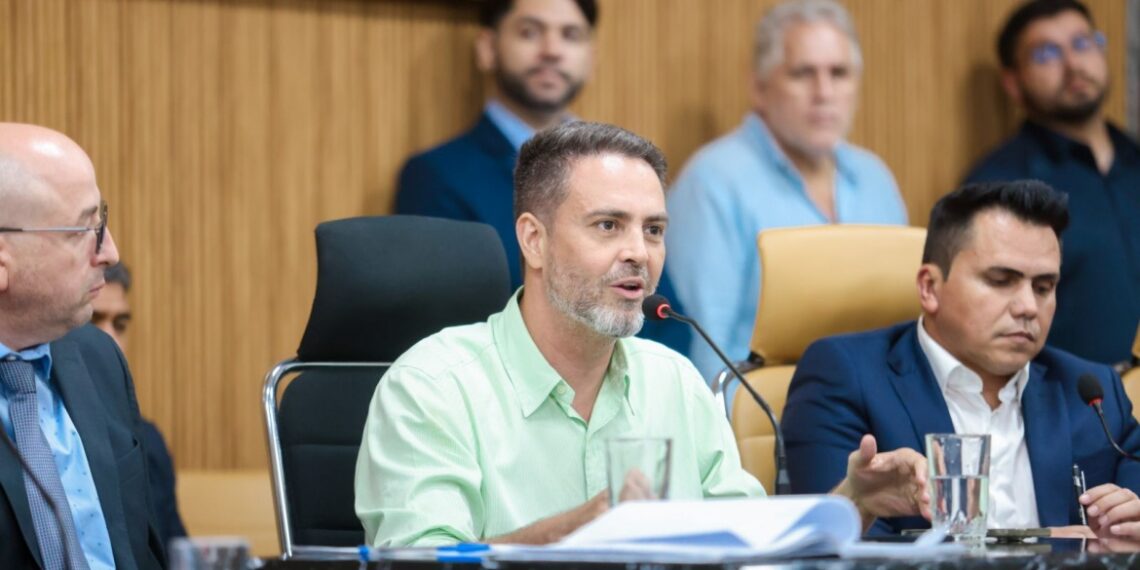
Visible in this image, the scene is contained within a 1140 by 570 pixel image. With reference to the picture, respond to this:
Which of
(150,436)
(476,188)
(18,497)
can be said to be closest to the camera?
(18,497)

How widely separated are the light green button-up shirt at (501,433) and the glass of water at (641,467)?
43cm

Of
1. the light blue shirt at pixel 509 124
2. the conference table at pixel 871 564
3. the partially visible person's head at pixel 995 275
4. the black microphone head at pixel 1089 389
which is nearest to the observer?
the conference table at pixel 871 564

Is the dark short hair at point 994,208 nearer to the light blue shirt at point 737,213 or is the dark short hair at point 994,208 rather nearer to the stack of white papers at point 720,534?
the light blue shirt at point 737,213

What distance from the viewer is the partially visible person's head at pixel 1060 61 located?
445 cm

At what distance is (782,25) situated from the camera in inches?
161

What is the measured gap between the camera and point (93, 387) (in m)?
2.34

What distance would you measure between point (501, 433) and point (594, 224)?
0.36 m

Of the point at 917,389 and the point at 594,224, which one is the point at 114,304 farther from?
the point at 917,389

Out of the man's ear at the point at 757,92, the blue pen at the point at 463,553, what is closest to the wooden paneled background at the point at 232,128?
the man's ear at the point at 757,92

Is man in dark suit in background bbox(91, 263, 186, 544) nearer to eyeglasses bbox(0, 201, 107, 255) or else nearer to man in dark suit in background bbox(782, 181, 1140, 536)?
eyeglasses bbox(0, 201, 107, 255)

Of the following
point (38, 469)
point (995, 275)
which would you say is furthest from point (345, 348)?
point (995, 275)

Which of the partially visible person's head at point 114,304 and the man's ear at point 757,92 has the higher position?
the man's ear at point 757,92

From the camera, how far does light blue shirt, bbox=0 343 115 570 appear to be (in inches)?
86.0

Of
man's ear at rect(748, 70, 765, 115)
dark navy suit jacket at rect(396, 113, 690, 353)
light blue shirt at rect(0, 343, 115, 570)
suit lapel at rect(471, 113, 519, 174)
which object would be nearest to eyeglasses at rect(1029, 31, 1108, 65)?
man's ear at rect(748, 70, 765, 115)
